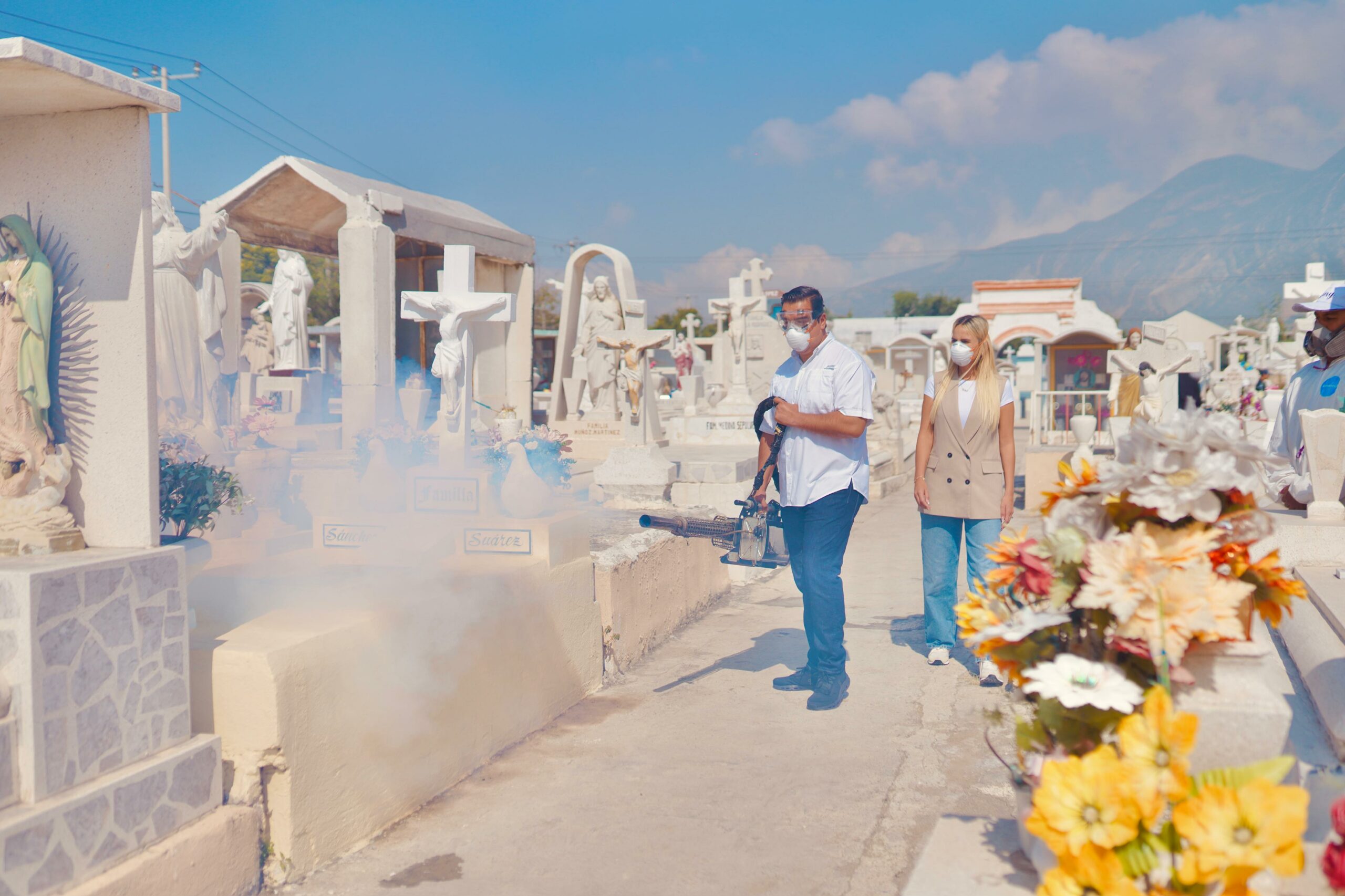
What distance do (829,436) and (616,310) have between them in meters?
12.8

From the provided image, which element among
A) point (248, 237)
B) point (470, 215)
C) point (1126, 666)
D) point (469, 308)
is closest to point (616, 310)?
point (470, 215)

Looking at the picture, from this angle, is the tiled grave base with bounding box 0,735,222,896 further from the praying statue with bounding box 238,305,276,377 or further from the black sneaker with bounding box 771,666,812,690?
the praying statue with bounding box 238,305,276,377

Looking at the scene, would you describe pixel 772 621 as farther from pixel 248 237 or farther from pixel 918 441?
pixel 248 237

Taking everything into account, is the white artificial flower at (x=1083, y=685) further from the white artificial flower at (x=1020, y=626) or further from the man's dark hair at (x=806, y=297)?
the man's dark hair at (x=806, y=297)

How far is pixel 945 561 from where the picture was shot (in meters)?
4.75

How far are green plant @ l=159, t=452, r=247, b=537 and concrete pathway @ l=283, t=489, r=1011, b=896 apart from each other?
1.30 metres

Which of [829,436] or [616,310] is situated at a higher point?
[616,310]

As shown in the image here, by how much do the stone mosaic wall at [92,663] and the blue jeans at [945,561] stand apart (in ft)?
10.3

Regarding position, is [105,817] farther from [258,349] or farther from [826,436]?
[258,349]

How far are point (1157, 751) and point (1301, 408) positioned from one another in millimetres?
4521

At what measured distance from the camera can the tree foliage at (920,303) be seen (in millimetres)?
79375

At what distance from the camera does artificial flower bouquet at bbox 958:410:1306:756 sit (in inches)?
68.4

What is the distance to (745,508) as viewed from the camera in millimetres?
4340

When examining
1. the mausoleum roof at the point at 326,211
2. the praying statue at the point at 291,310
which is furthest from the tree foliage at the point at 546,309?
the mausoleum roof at the point at 326,211
